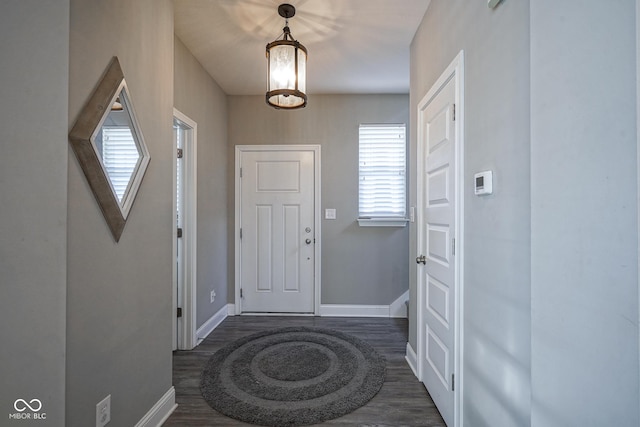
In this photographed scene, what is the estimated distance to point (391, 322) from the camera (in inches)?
135

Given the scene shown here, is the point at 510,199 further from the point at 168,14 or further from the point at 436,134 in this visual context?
the point at 168,14

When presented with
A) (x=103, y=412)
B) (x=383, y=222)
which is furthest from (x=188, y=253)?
(x=383, y=222)

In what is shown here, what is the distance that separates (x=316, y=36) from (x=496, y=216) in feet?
6.71

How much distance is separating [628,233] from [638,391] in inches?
13.6

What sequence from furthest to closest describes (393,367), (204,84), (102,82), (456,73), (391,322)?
(391,322) < (204,84) < (393,367) < (456,73) < (102,82)

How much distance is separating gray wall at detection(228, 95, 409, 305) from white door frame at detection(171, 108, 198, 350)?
3.49 feet

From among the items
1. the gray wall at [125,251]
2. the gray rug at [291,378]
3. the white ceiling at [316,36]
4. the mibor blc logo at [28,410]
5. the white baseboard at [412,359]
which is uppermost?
the white ceiling at [316,36]

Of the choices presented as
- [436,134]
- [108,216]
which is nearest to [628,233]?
[436,134]

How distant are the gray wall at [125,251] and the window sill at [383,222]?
7.34ft

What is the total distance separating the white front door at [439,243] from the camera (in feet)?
5.39

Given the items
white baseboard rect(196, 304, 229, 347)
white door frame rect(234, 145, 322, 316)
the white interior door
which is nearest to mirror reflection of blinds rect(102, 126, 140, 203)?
the white interior door

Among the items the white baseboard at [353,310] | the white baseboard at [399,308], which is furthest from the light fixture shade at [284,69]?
the white baseboard at [399,308]

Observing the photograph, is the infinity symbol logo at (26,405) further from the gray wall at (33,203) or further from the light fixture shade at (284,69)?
the light fixture shade at (284,69)

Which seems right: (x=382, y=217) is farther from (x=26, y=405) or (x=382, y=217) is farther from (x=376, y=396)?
(x=26, y=405)
